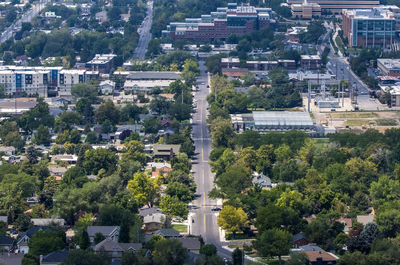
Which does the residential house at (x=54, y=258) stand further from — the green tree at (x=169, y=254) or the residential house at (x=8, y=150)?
the residential house at (x=8, y=150)

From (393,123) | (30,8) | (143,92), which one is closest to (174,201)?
(393,123)

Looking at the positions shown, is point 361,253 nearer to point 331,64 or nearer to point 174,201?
point 174,201

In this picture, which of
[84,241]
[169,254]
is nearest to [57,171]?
[84,241]

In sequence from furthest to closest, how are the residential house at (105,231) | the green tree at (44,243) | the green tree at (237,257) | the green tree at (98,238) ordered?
the residential house at (105,231)
the green tree at (98,238)
the green tree at (44,243)
the green tree at (237,257)

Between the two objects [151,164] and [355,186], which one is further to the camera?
[151,164]

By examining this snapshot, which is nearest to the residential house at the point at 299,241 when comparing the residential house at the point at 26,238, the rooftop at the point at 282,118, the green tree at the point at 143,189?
the green tree at the point at 143,189

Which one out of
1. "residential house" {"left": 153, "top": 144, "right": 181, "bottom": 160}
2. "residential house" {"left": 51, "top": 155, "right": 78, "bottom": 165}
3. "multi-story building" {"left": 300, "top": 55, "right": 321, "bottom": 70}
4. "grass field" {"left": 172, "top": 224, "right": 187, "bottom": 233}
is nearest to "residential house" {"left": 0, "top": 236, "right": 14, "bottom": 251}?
"grass field" {"left": 172, "top": 224, "right": 187, "bottom": 233}
